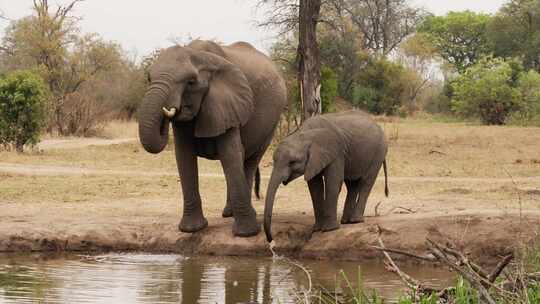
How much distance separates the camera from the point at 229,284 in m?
7.81

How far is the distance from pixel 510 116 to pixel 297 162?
22277 mm

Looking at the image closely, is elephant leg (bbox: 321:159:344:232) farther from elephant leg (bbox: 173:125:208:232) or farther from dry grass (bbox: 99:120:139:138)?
dry grass (bbox: 99:120:139:138)

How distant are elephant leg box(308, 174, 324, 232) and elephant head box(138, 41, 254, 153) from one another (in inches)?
34.4

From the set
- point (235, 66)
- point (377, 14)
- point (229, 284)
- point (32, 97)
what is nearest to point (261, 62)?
point (235, 66)

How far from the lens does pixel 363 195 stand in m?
9.77

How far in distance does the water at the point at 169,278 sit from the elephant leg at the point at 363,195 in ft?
2.82

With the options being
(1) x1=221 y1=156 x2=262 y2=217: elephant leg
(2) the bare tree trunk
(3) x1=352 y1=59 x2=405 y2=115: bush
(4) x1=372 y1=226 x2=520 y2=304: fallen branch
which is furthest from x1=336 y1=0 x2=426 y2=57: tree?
(4) x1=372 y1=226 x2=520 y2=304: fallen branch

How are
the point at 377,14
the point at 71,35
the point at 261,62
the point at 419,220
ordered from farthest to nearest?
the point at 377,14
the point at 71,35
the point at 261,62
the point at 419,220

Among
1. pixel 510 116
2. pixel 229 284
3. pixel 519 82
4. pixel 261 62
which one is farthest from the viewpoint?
pixel 519 82

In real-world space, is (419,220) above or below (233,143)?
below

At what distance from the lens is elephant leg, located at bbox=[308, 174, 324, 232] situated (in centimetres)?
923

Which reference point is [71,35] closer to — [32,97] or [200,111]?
[32,97]

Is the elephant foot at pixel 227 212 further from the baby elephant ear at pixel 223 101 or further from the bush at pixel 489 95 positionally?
the bush at pixel 489 95

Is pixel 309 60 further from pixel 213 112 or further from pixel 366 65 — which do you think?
pixel 366 65
